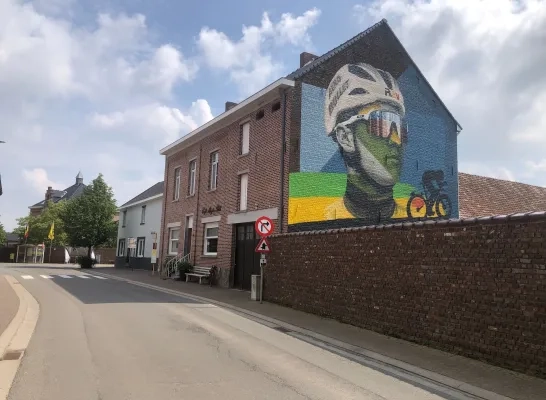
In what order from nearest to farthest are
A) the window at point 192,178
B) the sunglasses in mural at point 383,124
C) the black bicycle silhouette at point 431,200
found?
the sunglasses in mural at point 383,124 < the black bicycle silhouette at point 431,200 < the window at point 192,178

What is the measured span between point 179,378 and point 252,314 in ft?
21.4

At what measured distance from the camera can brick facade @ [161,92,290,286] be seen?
1834 centimetres

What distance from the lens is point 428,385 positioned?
21.0ft

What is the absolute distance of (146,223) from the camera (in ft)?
119

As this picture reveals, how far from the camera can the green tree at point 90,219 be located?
1545 inches

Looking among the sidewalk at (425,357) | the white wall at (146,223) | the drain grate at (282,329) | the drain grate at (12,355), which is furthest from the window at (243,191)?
the drain grate at (12,355)

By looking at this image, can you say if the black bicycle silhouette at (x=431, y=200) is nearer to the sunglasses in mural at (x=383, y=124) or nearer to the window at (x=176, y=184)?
the sunglasses in mural at (x=383, y=124)

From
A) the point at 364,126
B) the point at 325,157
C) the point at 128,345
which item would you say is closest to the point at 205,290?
the point at 325,157

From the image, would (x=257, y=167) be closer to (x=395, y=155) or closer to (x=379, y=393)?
(x=395, y=155)

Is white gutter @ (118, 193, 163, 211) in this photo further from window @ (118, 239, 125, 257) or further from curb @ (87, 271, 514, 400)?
curb @ (87, 271, 514, 400)

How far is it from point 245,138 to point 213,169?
3.57 metres

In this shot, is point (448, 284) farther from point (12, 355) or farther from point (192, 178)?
point (192, 178)

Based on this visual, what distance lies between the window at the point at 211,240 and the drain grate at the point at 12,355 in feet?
47.9

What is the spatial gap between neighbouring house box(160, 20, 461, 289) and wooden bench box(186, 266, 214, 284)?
0.44m
